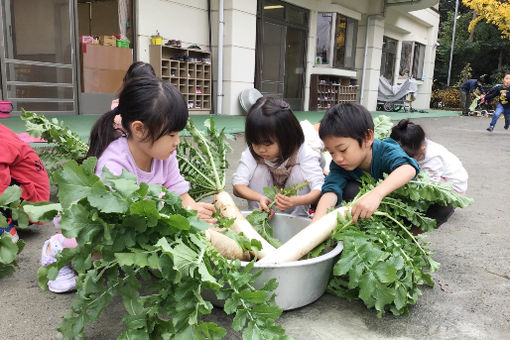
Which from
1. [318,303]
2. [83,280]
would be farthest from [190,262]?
[318,303]

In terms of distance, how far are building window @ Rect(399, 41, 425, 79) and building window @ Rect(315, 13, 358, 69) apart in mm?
5140

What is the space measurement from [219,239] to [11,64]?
6.46 meters

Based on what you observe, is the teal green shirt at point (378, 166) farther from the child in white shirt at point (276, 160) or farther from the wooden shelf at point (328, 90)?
the wooden shelf at point (328, 90)

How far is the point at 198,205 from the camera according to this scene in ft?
6.42

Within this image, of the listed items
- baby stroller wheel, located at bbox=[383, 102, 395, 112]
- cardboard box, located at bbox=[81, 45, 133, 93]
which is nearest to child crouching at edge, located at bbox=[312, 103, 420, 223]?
cardboard box, located at bbox=[81, 45, 133, 93]

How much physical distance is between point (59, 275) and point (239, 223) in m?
0.83

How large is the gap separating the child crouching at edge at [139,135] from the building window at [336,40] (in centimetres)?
1147

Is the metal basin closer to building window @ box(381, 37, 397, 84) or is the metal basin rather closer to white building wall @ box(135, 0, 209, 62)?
white building wall @ box(135, 0, 209, 62)

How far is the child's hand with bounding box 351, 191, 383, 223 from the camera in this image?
1.78m

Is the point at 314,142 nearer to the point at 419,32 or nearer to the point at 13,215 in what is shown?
the point at 13,215

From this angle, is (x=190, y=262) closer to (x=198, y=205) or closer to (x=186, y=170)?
(x=198, y=205)

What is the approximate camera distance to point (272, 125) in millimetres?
2217

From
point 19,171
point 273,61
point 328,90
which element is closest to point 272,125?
point 19,171

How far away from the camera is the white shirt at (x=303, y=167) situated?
2.49 m
